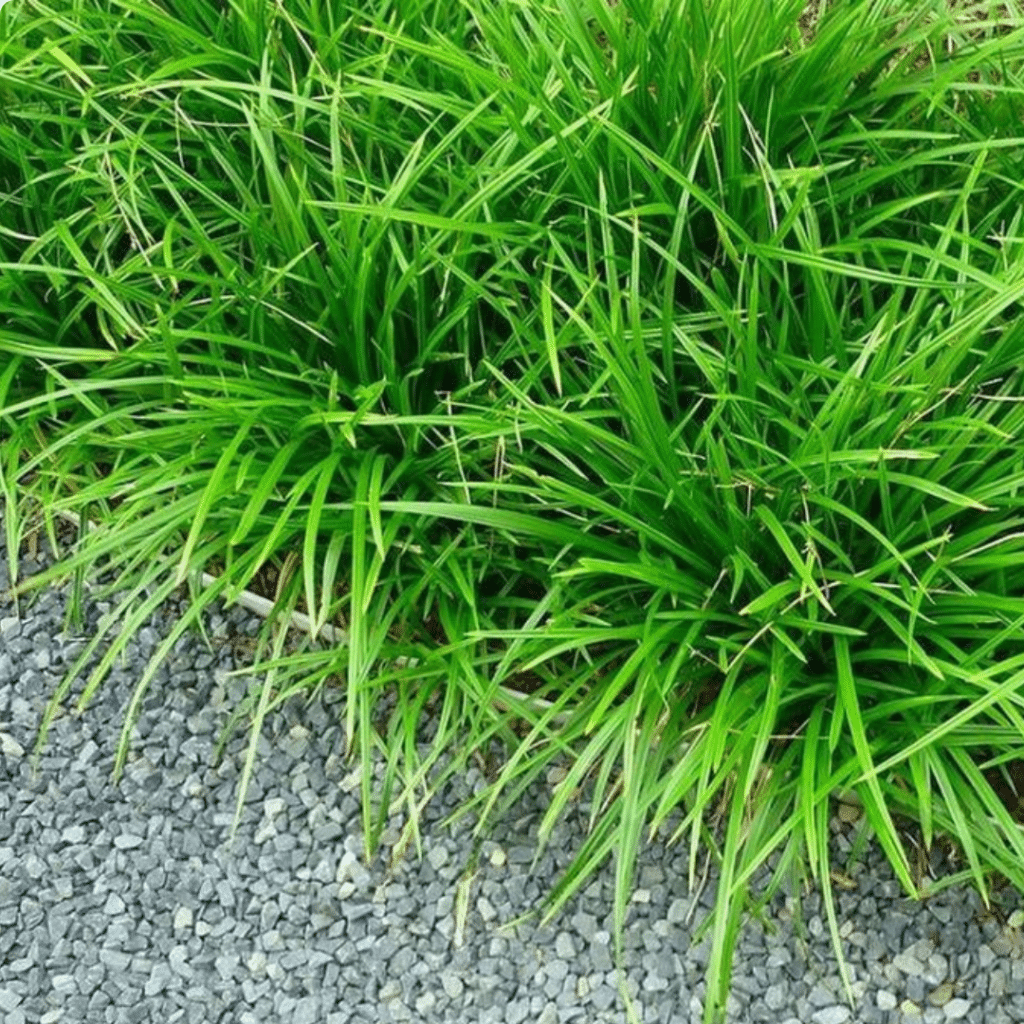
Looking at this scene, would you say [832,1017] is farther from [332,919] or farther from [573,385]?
[573,385]

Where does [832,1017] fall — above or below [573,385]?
below

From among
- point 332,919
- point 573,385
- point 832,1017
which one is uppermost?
point 573,385

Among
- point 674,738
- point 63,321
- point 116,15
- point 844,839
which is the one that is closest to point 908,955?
point 844,839

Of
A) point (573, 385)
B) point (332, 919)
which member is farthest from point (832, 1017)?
point (573, 385)

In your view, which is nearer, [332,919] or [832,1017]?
[832,1017]

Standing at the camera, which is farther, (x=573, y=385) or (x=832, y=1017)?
(x=573, y=385)

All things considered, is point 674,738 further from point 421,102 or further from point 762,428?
point 421,102
